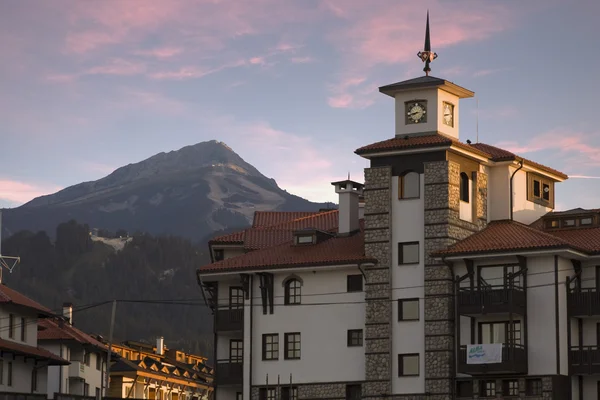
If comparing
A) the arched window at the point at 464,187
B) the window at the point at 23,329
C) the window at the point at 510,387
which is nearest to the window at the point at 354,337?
the window at the point at 510,387

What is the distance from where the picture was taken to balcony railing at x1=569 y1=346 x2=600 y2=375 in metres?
80.1

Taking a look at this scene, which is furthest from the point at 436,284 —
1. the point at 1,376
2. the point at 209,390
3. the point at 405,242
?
the point at 209,390

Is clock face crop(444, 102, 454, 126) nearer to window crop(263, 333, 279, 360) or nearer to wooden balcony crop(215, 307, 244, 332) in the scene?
window crop(263, 333, 279, 360)

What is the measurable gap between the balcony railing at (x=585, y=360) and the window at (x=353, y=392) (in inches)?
519

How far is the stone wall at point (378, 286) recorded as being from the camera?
280 feet

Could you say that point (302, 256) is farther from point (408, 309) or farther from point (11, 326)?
point (11, 326)

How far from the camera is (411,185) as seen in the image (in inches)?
3440

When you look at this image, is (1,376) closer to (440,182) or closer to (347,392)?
(347,392)

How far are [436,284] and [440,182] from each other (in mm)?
6124

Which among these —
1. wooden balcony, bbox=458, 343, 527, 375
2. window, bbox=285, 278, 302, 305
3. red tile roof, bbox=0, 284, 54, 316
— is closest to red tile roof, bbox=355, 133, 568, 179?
window, bbox=285, 278, 302, 305

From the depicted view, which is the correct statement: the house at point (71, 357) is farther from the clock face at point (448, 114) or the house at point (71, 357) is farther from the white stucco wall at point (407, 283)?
the clock face at point (448, 114)

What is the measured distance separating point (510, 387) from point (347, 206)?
17.5 metres

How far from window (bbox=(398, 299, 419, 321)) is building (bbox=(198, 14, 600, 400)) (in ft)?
0.27

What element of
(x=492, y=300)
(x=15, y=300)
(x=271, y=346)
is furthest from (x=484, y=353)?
(x=15, y=300)
